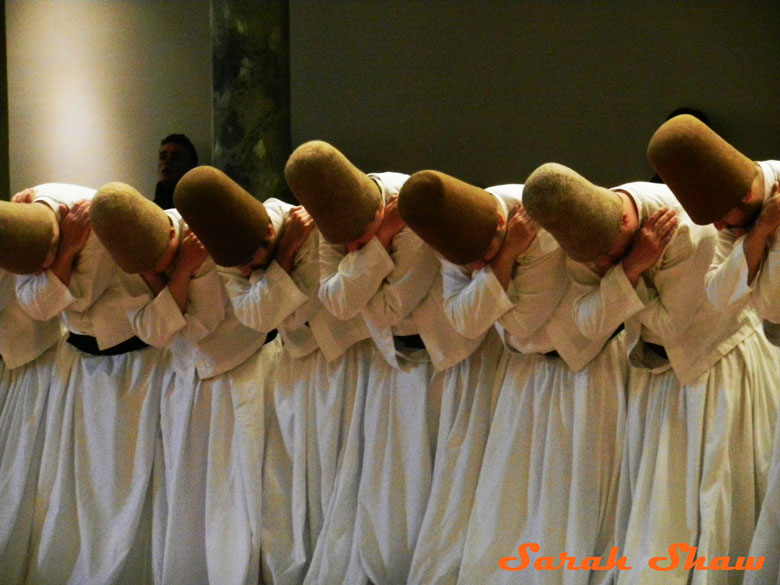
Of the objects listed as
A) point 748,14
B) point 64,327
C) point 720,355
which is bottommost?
point 64,327

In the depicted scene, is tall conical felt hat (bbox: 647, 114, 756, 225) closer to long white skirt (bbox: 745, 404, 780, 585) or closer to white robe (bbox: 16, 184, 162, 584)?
long white skirt (bbox: 745, 404, 780, 585)

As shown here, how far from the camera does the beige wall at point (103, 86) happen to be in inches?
344

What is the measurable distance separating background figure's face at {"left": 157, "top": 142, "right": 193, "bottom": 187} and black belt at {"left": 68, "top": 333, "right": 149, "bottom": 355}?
255 centimetres

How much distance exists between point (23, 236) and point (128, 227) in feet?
1.57

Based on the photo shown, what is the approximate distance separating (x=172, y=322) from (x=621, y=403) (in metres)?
1.68

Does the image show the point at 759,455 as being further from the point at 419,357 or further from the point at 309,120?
the point at 309,120

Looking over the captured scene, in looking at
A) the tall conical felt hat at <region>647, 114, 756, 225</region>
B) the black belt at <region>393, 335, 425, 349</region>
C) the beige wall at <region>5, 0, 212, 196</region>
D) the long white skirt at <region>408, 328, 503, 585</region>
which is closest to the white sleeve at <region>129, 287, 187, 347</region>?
the black belt at <region>393, 335, 425, 349</region>

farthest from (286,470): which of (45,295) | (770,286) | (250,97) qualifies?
(250,97)

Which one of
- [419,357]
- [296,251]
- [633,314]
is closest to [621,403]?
[633,314]

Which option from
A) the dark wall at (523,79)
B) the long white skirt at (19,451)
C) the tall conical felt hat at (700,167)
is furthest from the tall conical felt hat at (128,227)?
the dark wall at (523,79)

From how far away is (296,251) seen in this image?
13.6 feet

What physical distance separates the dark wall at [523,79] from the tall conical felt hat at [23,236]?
168 inches

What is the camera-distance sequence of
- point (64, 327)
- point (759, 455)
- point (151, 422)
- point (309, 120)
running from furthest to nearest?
1. point (309, 120)
2. point (64, 327)
3. point (151, 422)
4. point (759, 455)

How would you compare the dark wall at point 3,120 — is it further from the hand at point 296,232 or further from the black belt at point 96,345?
the hand at point 296,232
